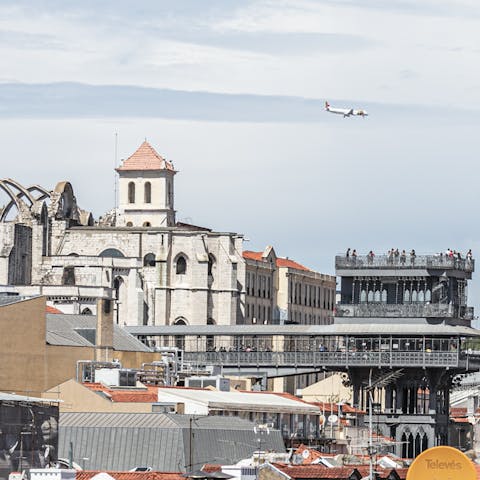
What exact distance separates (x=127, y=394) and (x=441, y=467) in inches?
2346

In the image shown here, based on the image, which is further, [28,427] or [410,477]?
[28,427]

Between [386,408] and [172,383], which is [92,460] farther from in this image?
[386,408]

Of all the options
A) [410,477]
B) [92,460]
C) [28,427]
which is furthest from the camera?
[92,460]

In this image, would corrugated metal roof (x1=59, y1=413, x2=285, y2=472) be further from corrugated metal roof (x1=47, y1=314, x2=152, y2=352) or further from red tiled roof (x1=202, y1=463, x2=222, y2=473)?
corrugated metal roof (x1=47, y1=314, x2=152, y2=352)

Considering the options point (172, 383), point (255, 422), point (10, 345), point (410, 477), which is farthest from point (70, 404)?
point (410, 477)

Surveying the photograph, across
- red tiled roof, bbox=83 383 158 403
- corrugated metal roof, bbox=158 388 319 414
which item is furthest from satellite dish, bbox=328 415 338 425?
red tiled roof, bbox=83 383 158 403

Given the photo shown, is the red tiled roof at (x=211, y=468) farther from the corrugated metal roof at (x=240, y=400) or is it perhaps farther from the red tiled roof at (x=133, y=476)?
the corrugated metal roof at (x=240, y=400)

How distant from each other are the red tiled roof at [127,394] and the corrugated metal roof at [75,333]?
17.7 meters

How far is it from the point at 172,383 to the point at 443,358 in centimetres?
3119

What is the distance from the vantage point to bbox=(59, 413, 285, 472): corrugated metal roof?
12275cm

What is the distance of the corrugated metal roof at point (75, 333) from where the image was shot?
548 ft

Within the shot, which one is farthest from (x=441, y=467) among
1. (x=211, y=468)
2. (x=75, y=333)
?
(x=75, y=333)

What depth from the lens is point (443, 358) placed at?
641ft

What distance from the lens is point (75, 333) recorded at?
172 meters
